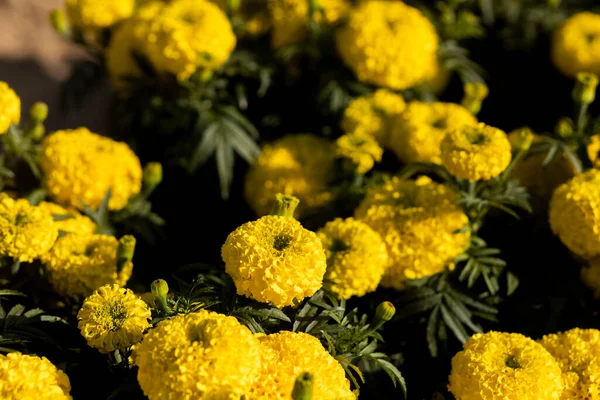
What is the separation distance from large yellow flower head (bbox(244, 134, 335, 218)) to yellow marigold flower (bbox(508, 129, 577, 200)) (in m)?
0.58

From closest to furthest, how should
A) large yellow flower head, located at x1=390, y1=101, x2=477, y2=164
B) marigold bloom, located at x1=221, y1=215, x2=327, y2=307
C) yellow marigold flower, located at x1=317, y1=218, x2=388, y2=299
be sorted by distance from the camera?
1. marigold bloom, located at x1=221, y1=215, x2=327, y2=307
2. yellow marigold flower, located at x1=317, y1=218, x2=388, y2=299
3. large yellow flower head, located at x1=390, y1=101, x2=477, y2=164

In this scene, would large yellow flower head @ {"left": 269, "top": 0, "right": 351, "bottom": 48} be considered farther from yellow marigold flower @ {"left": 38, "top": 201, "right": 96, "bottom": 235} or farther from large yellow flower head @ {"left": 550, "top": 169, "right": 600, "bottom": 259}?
large yellow flower head @ {"left": 550, "top": 169, "right": 600, "bottom": 259}

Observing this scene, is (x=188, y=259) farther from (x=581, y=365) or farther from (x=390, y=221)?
(x=581, y=365)

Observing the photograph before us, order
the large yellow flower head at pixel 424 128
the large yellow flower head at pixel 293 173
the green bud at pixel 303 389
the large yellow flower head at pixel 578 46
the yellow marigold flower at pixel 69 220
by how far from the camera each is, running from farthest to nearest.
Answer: the large yellow flower head at pixel 578 46, the large yellow flower head at pixel 293 173, the large yellow flower head at pixel 424 128, the yellow marigold flower at pixel 69 220, the green bud at pixel 303 389

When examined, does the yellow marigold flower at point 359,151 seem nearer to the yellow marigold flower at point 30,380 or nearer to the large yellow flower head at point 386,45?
the large yellow flower head at point 386,45

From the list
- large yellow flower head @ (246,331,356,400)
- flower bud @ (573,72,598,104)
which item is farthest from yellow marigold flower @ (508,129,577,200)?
large yellow flower head @ (246,331,356,400)

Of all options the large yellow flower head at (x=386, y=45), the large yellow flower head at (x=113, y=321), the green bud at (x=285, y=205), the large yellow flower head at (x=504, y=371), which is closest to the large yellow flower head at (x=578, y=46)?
the large yellow flower head at (x=386, y=45)

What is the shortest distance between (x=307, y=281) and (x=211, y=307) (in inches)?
8.9

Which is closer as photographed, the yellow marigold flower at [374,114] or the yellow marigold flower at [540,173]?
the yellow marigold flower at [540,173]

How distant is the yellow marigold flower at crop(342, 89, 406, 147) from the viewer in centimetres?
206

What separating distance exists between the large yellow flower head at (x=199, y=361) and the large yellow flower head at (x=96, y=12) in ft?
5.30

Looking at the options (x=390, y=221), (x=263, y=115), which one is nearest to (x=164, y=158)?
(x=263, y=115)

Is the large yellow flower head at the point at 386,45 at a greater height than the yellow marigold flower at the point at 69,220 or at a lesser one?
greater

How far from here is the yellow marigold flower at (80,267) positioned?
1517mm
